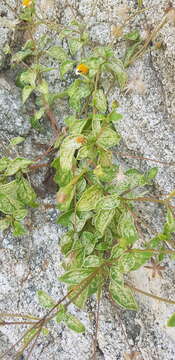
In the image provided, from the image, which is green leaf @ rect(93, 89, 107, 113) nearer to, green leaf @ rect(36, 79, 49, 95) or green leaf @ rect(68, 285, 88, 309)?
green leaf @ rect(36, 79, 49, 95)

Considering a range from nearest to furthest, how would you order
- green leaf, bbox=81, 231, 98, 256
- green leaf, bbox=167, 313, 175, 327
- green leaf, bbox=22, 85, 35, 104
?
green leaf, bbox=167, 313, 175, 327 → green leaf, bbox=81, 231, 98, 256 → green leaf, bbox=22, 85, 35, 104

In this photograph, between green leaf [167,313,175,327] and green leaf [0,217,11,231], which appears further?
green leaf [0,217,11,231]

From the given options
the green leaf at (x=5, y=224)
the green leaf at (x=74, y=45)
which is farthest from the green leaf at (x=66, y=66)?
the green leaf at (x=5, y=224)

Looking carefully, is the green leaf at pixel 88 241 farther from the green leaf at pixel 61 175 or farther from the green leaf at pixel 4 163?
the green leaf at pixel 4 163

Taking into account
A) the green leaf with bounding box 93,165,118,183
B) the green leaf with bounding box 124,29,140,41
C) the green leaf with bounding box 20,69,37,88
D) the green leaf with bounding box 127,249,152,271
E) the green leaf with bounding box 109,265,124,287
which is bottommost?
the green leaf with bounding box 109,265,124,287

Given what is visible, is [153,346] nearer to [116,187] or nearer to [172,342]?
[172,342]

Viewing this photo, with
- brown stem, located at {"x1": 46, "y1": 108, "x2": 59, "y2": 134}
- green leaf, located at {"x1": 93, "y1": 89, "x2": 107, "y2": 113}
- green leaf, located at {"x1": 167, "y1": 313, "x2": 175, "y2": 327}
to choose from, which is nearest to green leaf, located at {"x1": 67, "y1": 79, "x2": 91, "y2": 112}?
green leaf, located at {"x1": 93, "y1": 89, "x2": 107, "y2": 113}

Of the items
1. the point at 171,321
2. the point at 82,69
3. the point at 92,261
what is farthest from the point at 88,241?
the point at 82,69
